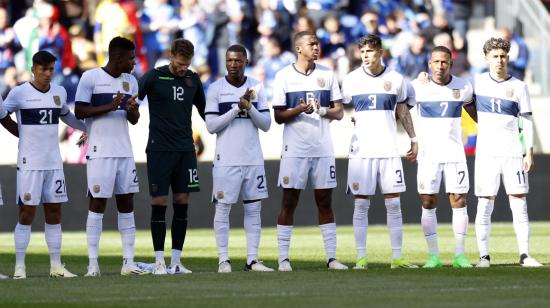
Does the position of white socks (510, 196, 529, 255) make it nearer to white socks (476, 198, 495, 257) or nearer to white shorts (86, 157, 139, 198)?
white socks (476, 198, 495, 257)

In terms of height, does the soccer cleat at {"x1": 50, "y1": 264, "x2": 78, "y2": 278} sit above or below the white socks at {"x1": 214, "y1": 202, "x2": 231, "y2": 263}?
below

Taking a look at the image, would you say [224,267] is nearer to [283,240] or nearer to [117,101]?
[283,240]

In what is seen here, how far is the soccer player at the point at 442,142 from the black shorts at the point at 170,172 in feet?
8.02

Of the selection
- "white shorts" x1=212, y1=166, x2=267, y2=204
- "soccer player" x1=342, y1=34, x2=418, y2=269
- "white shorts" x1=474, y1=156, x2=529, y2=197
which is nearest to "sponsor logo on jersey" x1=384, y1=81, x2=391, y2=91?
"soccer player" x1=342, y1=34, x2=418, y2=269

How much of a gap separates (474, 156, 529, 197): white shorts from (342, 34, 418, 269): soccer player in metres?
0.85

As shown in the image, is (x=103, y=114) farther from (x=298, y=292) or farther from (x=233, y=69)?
(x=298, y=292)

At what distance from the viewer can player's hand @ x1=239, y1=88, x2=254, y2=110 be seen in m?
13.9

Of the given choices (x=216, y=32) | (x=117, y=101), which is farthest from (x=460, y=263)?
(x=216, y=32)

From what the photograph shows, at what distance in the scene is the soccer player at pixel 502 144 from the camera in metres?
14.6

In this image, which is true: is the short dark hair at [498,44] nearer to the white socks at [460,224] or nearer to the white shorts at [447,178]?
the white shorts at [447,178]

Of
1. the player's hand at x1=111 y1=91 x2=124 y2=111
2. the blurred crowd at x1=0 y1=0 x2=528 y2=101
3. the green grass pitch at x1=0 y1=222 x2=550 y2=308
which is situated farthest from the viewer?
the blurred crowd at x1=0 y1=0 x2=528 y2=101

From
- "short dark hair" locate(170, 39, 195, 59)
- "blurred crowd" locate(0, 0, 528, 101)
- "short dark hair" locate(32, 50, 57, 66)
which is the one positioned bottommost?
"short dark hair" locate(32, 50, 57, 66)

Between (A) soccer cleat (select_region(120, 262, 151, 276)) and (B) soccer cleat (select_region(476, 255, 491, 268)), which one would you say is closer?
(A) soccer cleat (select_region(120, 262, 151, 276))

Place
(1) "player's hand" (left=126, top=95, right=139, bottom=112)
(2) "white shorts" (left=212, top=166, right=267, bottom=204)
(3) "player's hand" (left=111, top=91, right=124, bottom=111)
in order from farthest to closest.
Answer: (2) "white shorts" (left=212, top=166, right=267, bottom=204)
(1) "player's hand" (left=126, top=95, right=139, bottom=112)
(3) "player's hand" (left=111, top=91, right=124, bottom=111)
